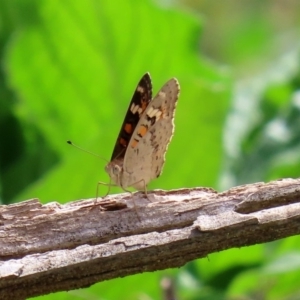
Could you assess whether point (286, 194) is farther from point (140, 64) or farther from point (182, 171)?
point (140, 64)

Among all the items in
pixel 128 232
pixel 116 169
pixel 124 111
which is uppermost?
pixel 124 111

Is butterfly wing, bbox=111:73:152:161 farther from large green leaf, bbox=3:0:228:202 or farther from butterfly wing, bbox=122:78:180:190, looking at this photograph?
large green leaf, bbox=3:0:228:202

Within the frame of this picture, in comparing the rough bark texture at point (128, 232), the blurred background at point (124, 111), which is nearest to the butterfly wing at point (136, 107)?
the blurred background at point (124, 111)

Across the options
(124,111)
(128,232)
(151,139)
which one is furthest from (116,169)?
(124,111)

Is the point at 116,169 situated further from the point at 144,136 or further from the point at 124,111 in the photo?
the point at 124,111

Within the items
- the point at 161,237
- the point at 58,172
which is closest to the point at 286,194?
the point at 161,237

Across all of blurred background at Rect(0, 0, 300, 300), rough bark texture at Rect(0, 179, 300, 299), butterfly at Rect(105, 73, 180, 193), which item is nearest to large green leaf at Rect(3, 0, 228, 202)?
blurred background at Rect(0, 0, 300, 300)
